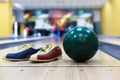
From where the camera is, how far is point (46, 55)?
1.65 m

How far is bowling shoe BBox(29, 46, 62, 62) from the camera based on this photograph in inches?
62.8

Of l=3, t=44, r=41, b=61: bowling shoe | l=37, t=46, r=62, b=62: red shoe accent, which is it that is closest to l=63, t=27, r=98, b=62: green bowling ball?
l=37, t=46, r=62, b=62: red shoe accent

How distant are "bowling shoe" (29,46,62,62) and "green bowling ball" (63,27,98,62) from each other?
10cm

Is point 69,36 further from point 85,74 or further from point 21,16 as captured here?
point 21,16

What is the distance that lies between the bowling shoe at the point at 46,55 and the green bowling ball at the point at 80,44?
0.34 feet

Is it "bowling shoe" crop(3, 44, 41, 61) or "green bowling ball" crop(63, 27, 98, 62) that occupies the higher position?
"green bowling ball" crop(63, 27, 98, 62)

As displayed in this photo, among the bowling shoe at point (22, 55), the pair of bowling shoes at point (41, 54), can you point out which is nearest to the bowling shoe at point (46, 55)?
the pair of bowling shoes at point (41, 54)

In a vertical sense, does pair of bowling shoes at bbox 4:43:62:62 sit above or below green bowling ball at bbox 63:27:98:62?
below

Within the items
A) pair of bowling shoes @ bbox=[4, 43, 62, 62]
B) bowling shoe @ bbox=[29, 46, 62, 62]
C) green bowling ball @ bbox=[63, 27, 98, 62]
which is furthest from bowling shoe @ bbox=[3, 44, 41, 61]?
green bowling ball @ bbox=[63, 27, 98, 62]

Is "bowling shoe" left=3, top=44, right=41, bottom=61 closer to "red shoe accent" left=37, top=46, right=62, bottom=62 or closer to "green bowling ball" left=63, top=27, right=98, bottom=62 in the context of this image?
"red shoe accent" left=37, top=46, right=62, bottom=62

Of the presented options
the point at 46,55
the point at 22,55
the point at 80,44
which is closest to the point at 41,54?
the point at 46,55

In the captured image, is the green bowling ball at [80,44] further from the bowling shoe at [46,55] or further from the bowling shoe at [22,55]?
the bowling shoe at [22,55]

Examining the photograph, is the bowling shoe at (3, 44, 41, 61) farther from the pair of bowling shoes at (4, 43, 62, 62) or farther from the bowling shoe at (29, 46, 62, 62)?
the bowling shoe at (29, 46, 62, 62)

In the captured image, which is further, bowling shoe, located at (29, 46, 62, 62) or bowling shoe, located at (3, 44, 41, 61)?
bowling shoe, located at (3, 44, 41, 61)
